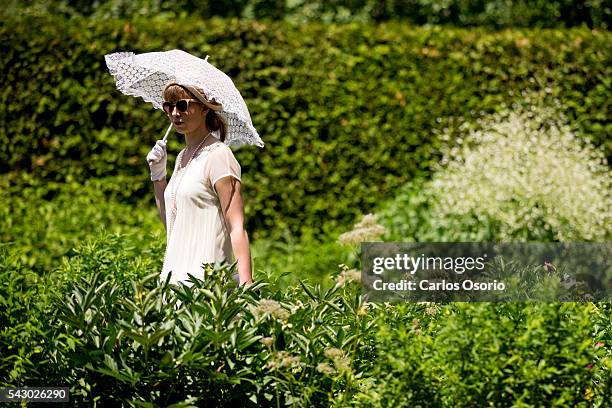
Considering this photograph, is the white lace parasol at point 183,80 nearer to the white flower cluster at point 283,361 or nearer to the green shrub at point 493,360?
the white flower cluster at point 283,361

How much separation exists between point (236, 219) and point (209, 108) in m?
0.53

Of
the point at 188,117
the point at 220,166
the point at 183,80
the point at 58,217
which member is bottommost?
the point at 58,217

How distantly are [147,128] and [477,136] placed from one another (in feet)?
9.82

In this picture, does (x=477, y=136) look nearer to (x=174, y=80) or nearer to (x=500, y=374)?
(x=174, y=80)

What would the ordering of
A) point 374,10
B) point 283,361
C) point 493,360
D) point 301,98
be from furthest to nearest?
point 374,10 < point 301,98 < point 283,361 < point 493,360

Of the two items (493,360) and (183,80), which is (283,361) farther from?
(183,80)

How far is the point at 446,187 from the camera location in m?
7.21

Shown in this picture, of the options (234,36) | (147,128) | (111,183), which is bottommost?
(111,183)

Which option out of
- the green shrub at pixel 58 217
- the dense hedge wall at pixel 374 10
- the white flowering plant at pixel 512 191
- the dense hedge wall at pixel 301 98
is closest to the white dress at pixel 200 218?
the green shrub at pixel 58 217

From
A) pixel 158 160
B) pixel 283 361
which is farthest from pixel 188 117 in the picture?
pixel 283 361

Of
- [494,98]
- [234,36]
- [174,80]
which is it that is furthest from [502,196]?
[174,80]

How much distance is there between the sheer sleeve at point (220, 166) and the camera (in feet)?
11.3

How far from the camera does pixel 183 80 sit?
11.4 feet

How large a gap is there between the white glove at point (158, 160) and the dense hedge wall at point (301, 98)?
3.76m
